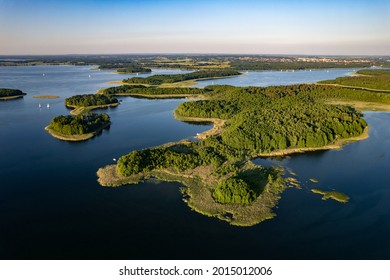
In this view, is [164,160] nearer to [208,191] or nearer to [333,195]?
[208,191]

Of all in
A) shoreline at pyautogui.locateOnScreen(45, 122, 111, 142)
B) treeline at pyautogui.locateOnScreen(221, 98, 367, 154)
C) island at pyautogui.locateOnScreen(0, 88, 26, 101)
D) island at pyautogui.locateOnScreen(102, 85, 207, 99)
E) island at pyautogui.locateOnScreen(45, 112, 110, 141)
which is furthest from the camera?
island at pyautogui.locateOnScreen(102, 85, 207, 99)

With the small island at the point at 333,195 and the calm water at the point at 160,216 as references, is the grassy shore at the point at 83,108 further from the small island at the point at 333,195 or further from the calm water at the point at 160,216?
the small island at the point at 333,195

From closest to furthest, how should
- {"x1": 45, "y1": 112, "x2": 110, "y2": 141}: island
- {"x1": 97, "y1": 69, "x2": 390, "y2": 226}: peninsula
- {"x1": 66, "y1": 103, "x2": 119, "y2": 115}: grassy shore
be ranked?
{"x1": 97, "y1": 69, "x2": 390, "y2": 226}: peninsula, {"x1": 45, "y1": 112, "x2": 110, "y2": 141}: island, {"x1": 66, "y1": 103, "x2": 119, "y2": 115}: grassy shore

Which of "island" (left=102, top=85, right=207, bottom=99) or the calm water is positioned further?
"island" (left=102, top=85, right=207, bottom=99)

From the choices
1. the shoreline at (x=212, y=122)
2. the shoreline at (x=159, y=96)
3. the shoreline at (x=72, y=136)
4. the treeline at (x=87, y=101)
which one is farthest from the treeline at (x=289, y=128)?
the shoreline at (x=159, y=96)

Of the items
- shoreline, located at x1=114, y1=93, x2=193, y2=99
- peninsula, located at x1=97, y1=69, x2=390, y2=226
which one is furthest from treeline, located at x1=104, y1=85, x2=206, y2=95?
peninsula, located at x1=97, y1=69, x2=390, y2=226

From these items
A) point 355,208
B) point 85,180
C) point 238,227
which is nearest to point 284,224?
point 238,227

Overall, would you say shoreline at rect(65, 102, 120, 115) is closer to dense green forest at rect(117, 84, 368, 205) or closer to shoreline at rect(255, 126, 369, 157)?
dense green forest at rect(117, 84, 368, 205)
